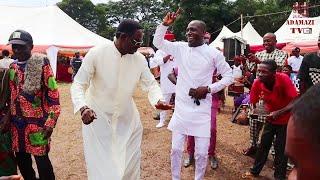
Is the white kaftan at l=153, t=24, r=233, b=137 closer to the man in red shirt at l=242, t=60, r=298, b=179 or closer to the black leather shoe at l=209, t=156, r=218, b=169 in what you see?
the man in red shirt at l=242, t=60, r=298, b=179

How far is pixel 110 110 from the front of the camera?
4.02 meters

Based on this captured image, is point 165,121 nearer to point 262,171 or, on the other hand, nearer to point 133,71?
point 262,171

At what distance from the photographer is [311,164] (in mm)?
1066

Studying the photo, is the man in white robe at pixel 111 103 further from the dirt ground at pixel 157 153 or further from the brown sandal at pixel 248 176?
the brown sandal at pixel 248 176

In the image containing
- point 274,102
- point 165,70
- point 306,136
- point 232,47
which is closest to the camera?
point 306,136

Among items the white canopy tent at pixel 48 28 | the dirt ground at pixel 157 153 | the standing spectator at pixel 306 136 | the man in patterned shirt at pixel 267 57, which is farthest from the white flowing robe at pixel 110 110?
the white canopy tent at pixel 48 28

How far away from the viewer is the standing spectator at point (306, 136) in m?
1.05

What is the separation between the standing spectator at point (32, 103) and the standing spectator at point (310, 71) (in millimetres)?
3037

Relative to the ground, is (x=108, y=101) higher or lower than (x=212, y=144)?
higher

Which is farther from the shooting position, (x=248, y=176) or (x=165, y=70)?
(x=165, y=70)

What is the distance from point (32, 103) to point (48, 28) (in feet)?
62.8

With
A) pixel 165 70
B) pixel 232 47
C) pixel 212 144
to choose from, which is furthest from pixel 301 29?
pixel 212 144

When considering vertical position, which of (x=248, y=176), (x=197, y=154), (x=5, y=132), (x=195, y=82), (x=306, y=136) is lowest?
(x=248, y=176)

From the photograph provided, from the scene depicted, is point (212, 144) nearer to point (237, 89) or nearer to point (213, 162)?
A: point (213, 162)
